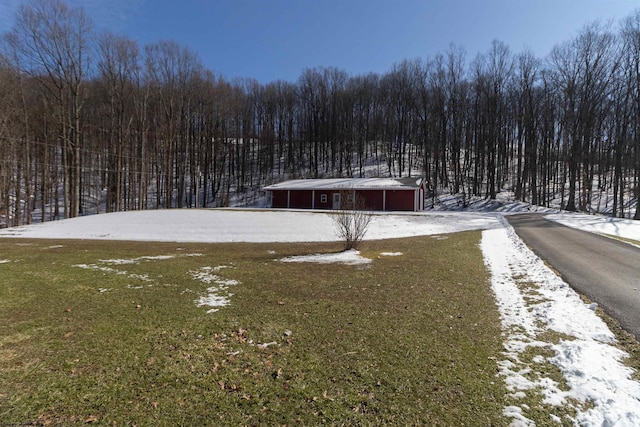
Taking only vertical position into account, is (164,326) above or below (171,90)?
below

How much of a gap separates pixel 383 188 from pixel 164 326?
2901 cm

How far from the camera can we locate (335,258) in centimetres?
1084

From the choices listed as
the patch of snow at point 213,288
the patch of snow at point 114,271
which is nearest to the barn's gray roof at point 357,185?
the patch of snow at point 213,288

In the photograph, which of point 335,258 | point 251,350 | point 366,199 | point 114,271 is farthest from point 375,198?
point 251,350

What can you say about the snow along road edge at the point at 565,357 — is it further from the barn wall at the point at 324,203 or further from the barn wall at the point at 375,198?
the barn wall at the point at 324,203

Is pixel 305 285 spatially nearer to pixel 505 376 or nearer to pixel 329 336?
pixel 329 336

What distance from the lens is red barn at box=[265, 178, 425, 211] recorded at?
32.1 m

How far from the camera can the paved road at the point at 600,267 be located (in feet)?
18.8

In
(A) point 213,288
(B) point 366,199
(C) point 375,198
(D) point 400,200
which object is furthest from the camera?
(C) point 375,198

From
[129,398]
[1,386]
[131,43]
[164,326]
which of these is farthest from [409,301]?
[131,43]

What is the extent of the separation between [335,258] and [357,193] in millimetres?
21165

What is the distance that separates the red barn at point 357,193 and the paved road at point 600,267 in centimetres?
1712

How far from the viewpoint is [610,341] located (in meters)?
4.34

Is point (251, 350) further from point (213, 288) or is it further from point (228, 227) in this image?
point (228, 227)
